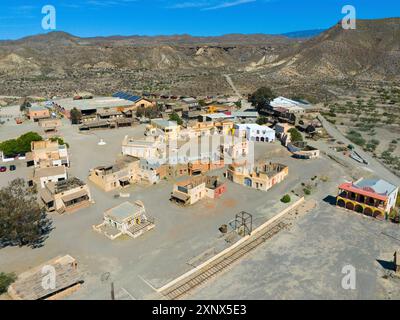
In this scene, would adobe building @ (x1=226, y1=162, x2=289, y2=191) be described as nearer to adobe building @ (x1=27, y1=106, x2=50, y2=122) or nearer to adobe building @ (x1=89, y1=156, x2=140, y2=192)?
adobe building @ (x1=89, y1=156, x2=140, y2=192)

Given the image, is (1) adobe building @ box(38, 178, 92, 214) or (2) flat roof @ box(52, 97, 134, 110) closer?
(1) adobe building @ box(38, 178, 92, 214)

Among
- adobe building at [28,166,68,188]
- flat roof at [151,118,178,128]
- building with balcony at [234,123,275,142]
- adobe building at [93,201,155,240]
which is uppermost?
flat roof at [151,118,178,128]

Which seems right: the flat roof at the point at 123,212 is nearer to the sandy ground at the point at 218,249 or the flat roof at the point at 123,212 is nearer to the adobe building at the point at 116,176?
the sandy ground at the point at 218,249

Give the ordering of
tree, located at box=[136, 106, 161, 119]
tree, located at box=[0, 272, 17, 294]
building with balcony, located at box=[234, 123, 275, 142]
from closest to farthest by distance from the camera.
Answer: tree, located at box=[0, 272, 17, 294], building with balcony, located at box=[234, 123, 275, 142], tree, located at box=[136, 106, 161, 119]

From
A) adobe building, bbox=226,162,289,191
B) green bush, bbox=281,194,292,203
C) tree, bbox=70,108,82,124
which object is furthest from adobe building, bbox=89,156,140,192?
tree, bbox=70,108,82,124
